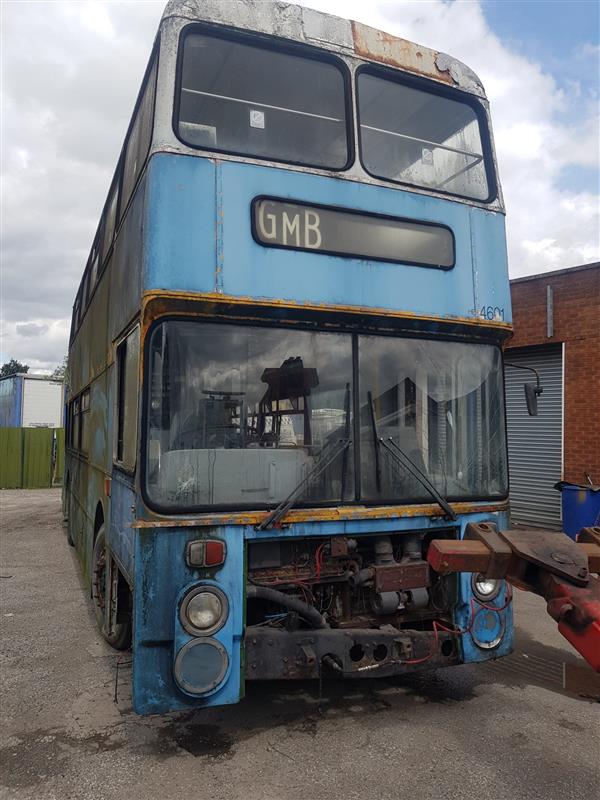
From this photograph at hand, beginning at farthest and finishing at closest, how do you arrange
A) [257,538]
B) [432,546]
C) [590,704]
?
[590,704], [257,538], [432,546]

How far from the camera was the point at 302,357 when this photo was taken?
3723mm

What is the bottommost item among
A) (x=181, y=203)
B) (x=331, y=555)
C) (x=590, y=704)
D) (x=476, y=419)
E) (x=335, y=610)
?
(x=590, y=704)

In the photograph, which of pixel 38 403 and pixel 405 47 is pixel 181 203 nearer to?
pixel 405 47

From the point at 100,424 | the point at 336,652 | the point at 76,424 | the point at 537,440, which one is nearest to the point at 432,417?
Result: the point at 336,652

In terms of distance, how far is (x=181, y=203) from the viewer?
3537 millimetres

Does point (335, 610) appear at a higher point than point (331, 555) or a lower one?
lower

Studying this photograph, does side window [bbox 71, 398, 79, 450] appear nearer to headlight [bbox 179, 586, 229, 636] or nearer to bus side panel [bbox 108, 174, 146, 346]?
bus side panel [bbox 108, 174, 146, 346]

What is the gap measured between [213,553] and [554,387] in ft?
29.1

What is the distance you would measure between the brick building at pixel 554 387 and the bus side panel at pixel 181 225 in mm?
8267

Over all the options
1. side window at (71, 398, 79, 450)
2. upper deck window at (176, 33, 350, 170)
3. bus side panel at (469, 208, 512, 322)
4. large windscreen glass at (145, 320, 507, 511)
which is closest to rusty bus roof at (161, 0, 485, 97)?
upper deck window at (176, 33, 350, 170)

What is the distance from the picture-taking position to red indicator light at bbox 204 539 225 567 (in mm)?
3389

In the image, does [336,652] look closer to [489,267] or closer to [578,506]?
[489,267]

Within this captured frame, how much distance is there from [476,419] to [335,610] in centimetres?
155

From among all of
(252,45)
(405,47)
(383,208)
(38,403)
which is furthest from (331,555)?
(38,403)
